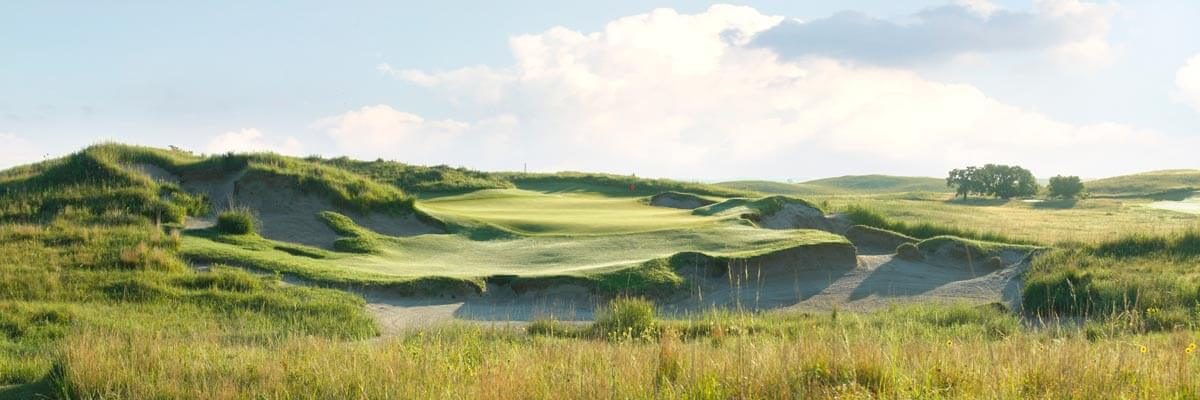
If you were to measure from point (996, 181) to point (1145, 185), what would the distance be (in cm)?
2514

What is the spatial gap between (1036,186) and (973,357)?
7533 centimetres

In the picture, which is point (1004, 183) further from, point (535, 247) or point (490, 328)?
point (490, 328)

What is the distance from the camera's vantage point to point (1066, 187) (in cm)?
7250

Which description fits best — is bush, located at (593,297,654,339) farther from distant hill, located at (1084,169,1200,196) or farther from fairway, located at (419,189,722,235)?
distant hill, located at (1084,169,1200,196)

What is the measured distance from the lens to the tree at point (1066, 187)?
7244 centimetres

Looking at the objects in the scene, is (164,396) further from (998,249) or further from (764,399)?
(998,249)

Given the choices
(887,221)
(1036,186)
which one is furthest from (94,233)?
(1036,186)

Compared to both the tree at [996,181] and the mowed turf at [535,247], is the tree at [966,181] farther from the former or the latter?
the mowed turf at [535,247]

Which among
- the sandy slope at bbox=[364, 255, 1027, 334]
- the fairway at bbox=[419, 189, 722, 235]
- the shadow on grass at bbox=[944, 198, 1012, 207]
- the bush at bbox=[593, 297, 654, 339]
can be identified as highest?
the fairway at bbox=[419, 189, 722, 235]

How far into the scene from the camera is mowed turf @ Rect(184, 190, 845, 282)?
2091 cm

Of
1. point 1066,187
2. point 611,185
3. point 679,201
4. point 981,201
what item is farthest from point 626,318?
point 1066,187

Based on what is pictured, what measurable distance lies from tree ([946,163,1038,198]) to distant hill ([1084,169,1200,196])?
12.3 metres

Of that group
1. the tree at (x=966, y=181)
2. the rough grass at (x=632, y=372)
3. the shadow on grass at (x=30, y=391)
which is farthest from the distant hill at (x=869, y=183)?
the shadow on grass at (x=30, y=391)

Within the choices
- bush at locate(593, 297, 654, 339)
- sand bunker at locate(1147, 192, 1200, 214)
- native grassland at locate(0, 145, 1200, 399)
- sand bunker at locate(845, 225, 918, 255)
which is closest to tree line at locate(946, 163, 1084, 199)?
sand bunker at locate(1147, 192, 1200, 214)
